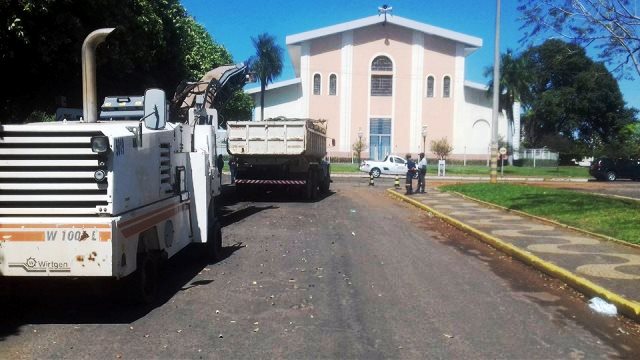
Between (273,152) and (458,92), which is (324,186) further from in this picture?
(458,92)

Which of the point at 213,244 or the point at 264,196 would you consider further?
the point at 264,196

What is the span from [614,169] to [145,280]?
40.8 metres

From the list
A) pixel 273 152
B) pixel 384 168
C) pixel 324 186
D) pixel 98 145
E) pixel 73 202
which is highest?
pixel 98 145

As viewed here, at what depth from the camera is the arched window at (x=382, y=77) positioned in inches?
2172

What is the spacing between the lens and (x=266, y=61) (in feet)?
190

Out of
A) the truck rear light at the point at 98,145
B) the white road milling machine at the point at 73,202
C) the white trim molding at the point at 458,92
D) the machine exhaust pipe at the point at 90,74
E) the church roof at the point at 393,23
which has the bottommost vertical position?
the white road milling machine at the point at 73,202

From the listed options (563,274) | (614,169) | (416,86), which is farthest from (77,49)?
(416,86)

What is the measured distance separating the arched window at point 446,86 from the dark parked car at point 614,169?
17395 millimetres

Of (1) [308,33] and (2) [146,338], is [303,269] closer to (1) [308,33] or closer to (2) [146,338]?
(2) [146,338]

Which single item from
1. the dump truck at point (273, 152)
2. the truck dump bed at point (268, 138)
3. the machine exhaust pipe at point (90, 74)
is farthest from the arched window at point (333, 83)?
the machine exhaust pipe at point (90, 74)

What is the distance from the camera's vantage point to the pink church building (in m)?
54.8

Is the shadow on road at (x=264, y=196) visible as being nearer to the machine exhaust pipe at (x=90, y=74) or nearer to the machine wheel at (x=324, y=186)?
the machine wheel at (x=324, y=186)

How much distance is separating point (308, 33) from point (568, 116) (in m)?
36.4

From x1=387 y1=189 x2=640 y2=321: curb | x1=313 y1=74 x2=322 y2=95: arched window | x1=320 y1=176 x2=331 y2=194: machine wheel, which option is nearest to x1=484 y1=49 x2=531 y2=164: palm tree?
x1=313 y1=74 x2=322 y2=95: arched window
